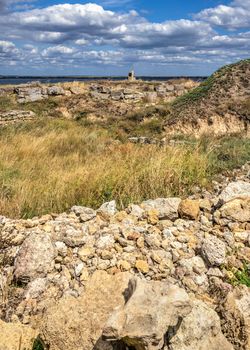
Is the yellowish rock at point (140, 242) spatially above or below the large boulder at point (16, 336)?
above

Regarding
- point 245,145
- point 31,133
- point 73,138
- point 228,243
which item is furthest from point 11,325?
point 31,133

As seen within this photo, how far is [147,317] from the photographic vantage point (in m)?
2.71

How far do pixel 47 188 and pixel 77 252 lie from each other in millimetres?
2273

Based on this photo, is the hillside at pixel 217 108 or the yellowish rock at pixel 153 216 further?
the hillside at pixel 217 108

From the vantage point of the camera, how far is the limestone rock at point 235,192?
496 cm

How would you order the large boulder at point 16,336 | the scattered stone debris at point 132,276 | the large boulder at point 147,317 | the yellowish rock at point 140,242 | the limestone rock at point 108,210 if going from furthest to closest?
the limestone rock at point 108,210 < the yellowish rock at point 140,242 < the large boulder at point 16,336 < the scattered stone debris at point 132,276 < the large boulder at point 147,317

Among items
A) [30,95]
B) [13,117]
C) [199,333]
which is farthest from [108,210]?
[30,95]

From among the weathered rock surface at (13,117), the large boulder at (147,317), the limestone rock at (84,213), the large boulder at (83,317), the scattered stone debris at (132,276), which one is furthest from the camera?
the weathered rock surface at (13,117)

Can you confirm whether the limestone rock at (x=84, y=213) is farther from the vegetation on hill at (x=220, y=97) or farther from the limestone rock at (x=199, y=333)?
the vegetation on hill at (x=220, y=97)

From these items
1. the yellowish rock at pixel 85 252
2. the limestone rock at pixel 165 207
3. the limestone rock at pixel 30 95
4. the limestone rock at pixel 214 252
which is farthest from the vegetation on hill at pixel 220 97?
the yellowish rock at pixel 85 252

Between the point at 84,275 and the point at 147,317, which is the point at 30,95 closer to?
the point at 84,275

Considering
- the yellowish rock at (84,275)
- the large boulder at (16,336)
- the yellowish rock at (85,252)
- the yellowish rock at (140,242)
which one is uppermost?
the yellowish rock at (140,242)

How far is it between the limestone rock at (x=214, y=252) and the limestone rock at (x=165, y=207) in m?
0.74

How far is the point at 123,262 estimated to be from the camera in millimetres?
3936
